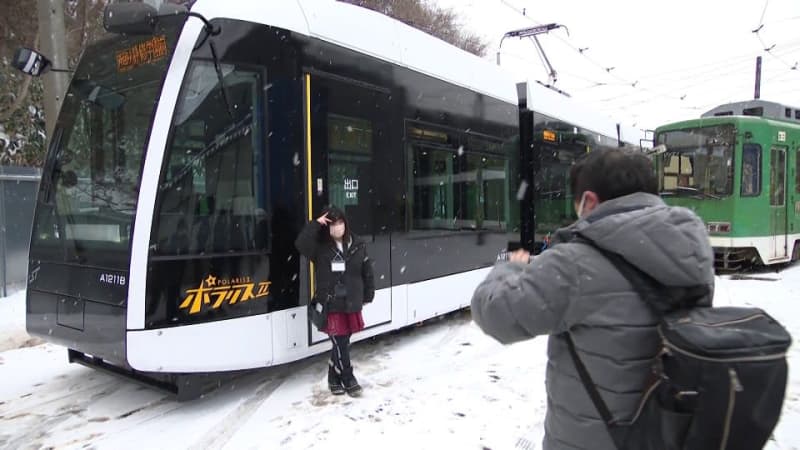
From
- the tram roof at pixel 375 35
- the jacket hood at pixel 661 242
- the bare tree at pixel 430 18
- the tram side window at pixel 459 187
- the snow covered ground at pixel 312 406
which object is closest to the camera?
the jacket hood at pixel 661 242

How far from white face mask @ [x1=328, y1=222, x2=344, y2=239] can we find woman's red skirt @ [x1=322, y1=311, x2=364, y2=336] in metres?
0.65

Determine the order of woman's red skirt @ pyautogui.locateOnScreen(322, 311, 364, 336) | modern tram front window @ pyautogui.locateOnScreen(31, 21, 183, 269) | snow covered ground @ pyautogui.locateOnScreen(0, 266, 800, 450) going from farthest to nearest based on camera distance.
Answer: woman's red skirt @ pyautogui.locateOnScreen(322, 311, 364, 336)
modern tram front window @ pyautogui.locateOnScreen(31, 21, 183, 269)
snow covered ground @ pyautogui.locateOnScreen(0, 266, 800, 450)

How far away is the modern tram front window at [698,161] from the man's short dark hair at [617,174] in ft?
33.7

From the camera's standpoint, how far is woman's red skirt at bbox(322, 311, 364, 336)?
4312 mm

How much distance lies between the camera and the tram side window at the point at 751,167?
406 inches

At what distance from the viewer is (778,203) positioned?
10805mm

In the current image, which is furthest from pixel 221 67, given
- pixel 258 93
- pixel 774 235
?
pixel 774 235

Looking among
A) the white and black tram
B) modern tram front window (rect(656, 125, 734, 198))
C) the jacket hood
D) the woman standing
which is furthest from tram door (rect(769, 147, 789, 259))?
the jacket hood

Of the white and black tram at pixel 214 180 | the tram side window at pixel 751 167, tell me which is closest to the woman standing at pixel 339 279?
the white and black tram at pixel 214 180

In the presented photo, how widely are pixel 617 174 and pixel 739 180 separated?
410 inches

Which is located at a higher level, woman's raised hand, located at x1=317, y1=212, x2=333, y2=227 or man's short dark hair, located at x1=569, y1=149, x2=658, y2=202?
man's short dark hair, located at x1=569, y1=149, x2=658, y2=202

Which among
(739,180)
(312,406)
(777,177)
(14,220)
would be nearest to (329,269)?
(312,406)

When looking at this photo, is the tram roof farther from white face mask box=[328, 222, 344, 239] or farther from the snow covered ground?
the snow covered ground

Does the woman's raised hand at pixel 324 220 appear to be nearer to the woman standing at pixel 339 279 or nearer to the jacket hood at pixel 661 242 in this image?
the woman standing at pixel 339 279
